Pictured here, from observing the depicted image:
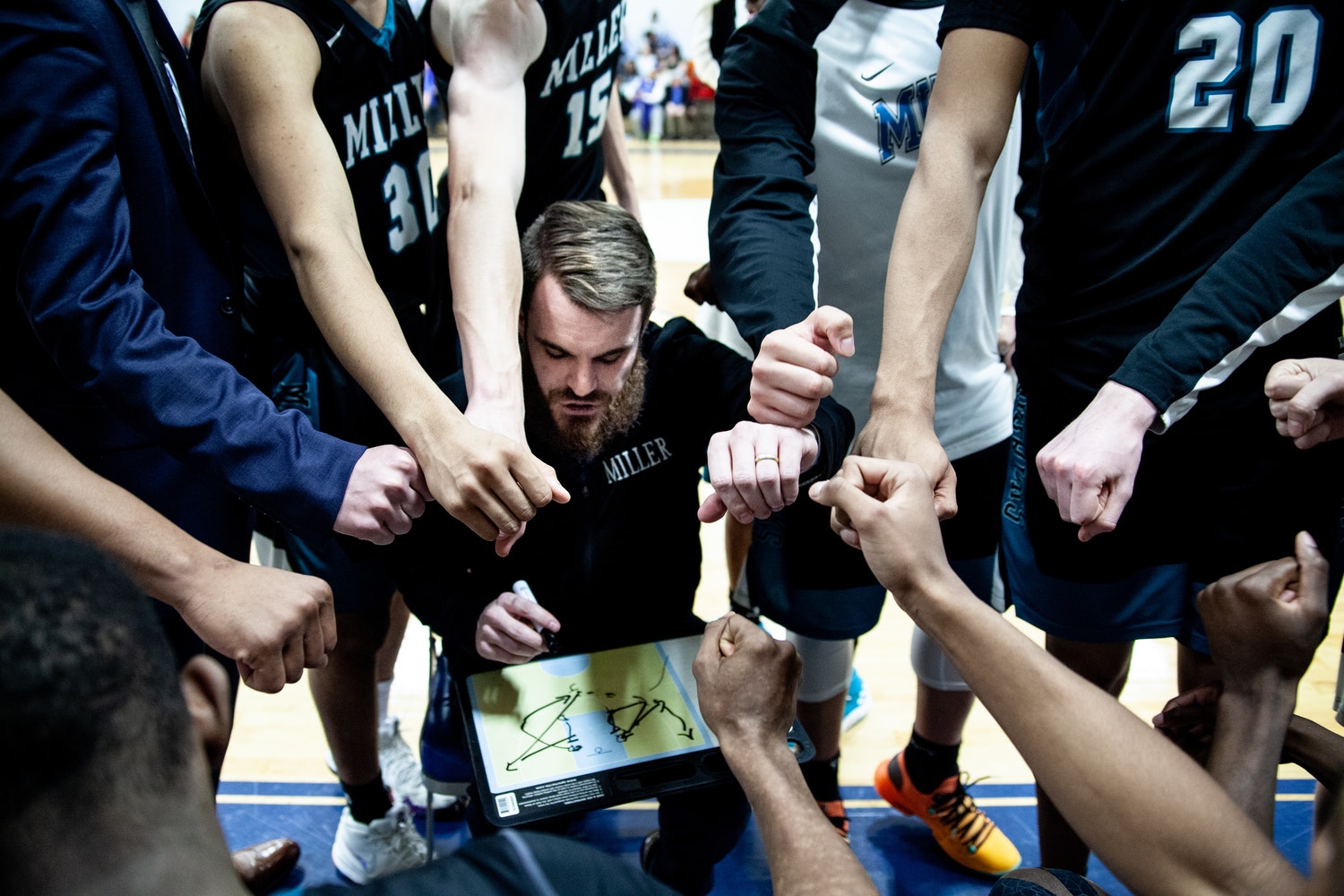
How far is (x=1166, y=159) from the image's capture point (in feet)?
5.08

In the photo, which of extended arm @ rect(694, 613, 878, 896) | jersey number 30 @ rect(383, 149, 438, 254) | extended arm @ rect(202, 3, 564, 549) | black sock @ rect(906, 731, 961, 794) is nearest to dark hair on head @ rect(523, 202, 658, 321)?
jersey number 30 @ rect(383, 149, 438, 254)

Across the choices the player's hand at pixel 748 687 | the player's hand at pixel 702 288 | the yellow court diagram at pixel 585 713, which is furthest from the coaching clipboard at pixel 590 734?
the player's hand at pixel 702 288

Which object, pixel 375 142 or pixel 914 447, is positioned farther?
pixel 375 142

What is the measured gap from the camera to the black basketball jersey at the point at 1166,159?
4.75 ft

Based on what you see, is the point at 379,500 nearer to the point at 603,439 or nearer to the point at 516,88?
the point at 603,439

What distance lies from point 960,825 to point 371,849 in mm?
1417

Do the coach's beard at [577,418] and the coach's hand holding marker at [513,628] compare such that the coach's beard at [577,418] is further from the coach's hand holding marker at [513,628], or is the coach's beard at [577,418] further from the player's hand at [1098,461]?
the player's hand at [1098,461]

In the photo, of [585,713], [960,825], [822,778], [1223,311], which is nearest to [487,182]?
[585,713]

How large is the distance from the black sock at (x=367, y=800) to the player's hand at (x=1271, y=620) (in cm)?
183

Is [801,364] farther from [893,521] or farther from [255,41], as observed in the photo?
[255,41]

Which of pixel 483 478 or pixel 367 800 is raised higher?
pixel 483 478

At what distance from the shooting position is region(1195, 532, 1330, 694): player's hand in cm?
130

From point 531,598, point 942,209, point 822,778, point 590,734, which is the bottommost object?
point 822,778

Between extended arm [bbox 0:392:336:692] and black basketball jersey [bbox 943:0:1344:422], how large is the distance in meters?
1.23
